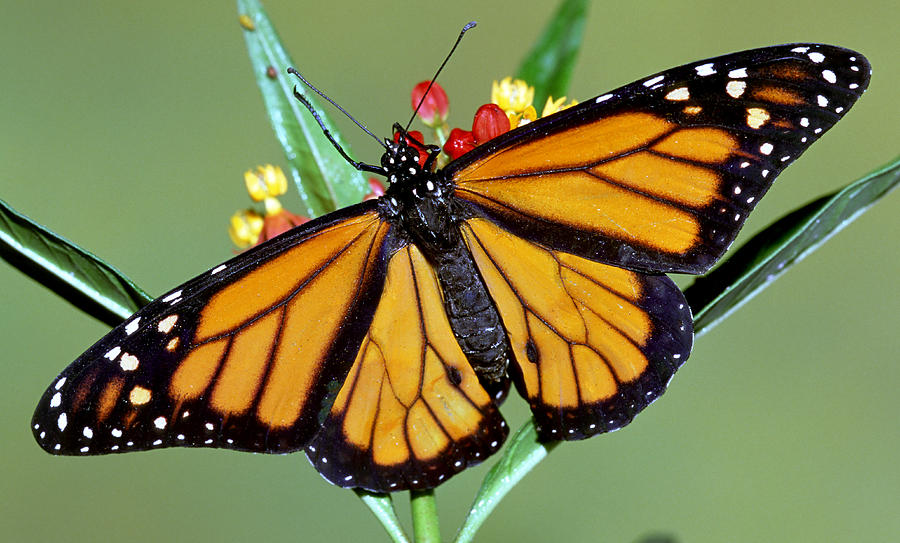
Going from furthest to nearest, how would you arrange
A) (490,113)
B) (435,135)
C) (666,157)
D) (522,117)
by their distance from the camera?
(435,135) < (522,117) < (490,113) < (666,157)

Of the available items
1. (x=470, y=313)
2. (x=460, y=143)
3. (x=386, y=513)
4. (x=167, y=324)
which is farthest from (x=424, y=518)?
(x=460, y=143)

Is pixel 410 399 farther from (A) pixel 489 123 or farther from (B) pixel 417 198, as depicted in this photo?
(A) pixel 489 123

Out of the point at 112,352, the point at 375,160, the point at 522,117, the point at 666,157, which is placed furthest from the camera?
the point at 375,160

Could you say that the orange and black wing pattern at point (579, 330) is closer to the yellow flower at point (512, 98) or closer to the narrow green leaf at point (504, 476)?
the narrow green leaf at point (504, 476)

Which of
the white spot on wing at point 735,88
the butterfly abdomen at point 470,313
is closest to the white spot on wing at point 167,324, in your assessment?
the butterfly abdomen at point 470,313

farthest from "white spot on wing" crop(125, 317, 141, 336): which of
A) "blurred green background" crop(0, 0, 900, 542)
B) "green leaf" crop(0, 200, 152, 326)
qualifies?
"blurred green background" crop(0, 0, 900, 542)

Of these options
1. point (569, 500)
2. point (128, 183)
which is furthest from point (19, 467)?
point (569, 500)

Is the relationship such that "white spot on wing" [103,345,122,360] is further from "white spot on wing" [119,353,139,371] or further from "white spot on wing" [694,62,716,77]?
"white spot on wing" [694,62,716,77]

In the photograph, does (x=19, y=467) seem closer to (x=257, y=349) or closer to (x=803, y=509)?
(x=257, y=349)
